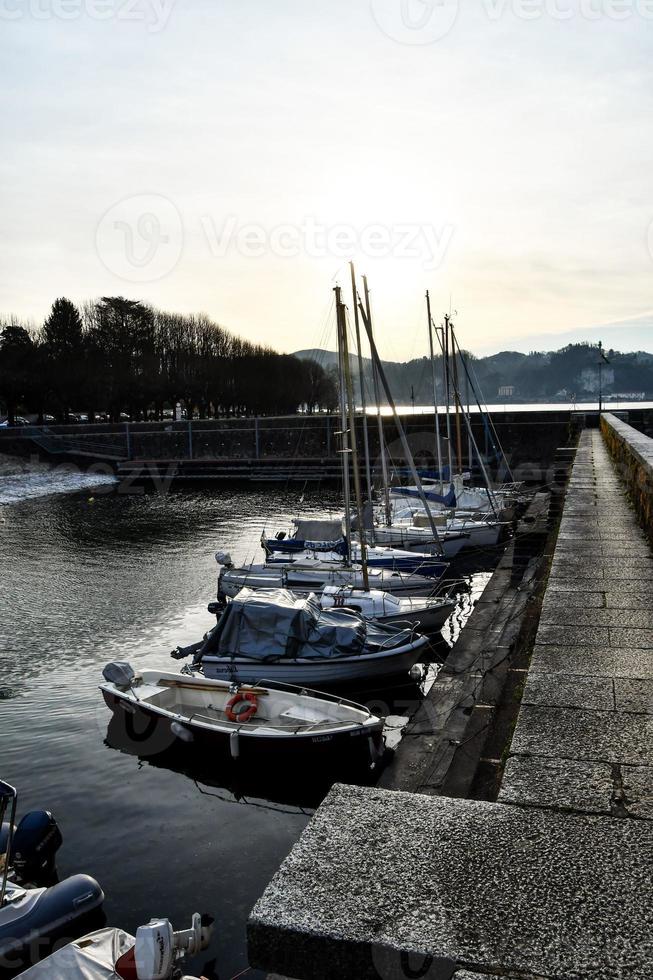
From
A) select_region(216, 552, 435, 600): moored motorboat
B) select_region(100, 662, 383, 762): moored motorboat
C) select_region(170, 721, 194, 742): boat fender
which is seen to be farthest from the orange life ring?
select_region(216, 552, 435, 600): moored motorboat

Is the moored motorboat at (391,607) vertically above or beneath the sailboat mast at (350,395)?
beneath

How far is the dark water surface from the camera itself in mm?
10859

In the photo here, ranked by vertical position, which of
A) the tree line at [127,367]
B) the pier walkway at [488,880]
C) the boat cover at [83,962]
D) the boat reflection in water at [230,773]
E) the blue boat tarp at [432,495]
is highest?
the tree line at [127,367]

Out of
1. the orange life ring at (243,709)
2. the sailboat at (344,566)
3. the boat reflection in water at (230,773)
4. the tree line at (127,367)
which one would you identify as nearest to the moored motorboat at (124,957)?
the boat reflection in water at (230,773)

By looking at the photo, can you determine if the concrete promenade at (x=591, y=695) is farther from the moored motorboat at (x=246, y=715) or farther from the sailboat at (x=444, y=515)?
the sailboat at (x=444, y=515)

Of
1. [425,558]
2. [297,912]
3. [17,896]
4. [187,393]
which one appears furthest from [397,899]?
[187,393]

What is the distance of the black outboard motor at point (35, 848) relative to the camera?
10.5 metres

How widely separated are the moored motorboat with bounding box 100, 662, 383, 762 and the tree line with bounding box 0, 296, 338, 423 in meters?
72.6

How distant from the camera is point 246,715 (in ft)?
47.9

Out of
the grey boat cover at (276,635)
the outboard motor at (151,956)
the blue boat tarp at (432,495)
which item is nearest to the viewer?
the outboard motor at (151,956)

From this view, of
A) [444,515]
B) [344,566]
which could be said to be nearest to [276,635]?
[344,566]

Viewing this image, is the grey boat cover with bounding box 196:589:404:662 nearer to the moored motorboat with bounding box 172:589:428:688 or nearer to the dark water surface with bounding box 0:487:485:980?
the moored motorboat with bounding box 172:589:428:688

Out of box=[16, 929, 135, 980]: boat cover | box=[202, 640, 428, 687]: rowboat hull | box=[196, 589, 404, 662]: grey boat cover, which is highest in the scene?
box=[196, 589, 404, 662]: grey boat cover

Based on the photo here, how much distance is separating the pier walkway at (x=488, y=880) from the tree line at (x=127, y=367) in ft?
281
